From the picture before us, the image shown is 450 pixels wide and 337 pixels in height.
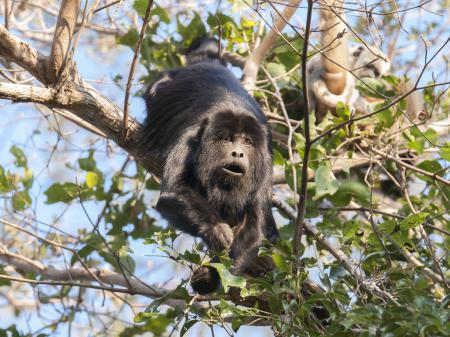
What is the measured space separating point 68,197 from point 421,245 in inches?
103

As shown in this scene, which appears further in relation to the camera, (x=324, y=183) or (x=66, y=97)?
(x=324, y=183)

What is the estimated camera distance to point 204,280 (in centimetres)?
423

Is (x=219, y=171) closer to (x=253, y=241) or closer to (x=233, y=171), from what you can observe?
(x=233, y=171)

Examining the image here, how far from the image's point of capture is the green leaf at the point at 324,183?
469 centimetres

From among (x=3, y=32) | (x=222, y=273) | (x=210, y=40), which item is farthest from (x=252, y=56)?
(x=222, y=273)

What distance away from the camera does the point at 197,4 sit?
296 inches

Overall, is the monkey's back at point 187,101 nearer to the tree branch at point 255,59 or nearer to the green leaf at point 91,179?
the tree branch at point 255,59

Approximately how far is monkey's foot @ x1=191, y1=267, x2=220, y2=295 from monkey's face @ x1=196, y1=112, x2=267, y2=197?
2.54 feet

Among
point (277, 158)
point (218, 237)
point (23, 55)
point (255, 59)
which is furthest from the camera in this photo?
point (255, 59)

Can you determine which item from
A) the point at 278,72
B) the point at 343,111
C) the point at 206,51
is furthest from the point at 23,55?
the point at 278,72

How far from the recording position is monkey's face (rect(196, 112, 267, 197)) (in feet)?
15.5

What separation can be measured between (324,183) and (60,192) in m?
2.00

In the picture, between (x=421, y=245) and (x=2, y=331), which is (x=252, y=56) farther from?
(x=2, y=331)

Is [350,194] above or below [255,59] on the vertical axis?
below
